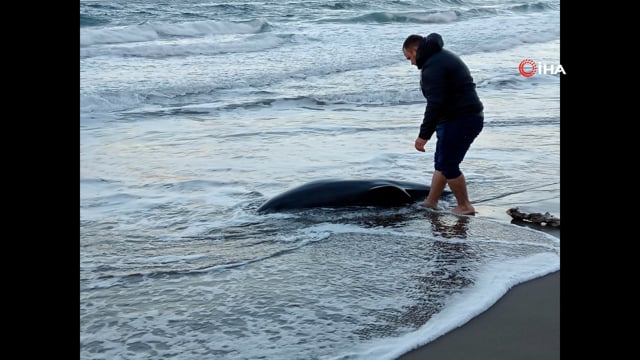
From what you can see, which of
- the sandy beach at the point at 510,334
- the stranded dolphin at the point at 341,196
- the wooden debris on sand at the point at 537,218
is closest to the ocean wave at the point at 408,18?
the stranded dolphin at the point at 341,196

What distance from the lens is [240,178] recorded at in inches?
356

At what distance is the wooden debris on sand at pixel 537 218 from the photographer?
23.0ft

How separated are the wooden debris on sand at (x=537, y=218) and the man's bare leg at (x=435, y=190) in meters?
0.67

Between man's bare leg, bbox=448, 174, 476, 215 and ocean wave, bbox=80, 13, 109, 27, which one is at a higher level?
ocean wave, bbox=80, 13, 109, 27

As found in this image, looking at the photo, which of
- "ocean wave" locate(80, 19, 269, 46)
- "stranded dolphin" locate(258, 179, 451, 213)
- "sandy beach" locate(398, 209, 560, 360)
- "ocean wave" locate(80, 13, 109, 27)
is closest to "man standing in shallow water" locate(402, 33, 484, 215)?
"stranded dolphin" locate(258, 179, 451, 213)

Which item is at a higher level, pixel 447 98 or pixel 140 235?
pixel 447 98

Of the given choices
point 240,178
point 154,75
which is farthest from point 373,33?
point 240,178

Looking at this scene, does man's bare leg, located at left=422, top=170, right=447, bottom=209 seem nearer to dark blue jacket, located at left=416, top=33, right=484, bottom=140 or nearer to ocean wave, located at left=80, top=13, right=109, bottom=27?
dark blue jacket, located at left=416, top=33, right=484, bottom=140

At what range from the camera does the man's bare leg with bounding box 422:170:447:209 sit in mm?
7598

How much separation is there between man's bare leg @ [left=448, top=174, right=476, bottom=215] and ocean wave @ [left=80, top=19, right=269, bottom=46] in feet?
56.9

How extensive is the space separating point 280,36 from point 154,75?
27.7 ft

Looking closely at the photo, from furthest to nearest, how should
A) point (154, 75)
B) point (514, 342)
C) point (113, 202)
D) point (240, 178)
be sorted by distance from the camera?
point (154, 75)
point (240, 178)
point (113, 202)
point (514, 342)

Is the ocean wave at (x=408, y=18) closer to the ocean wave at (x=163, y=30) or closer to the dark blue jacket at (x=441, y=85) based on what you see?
the ocean wave at (x=163, y=30)
